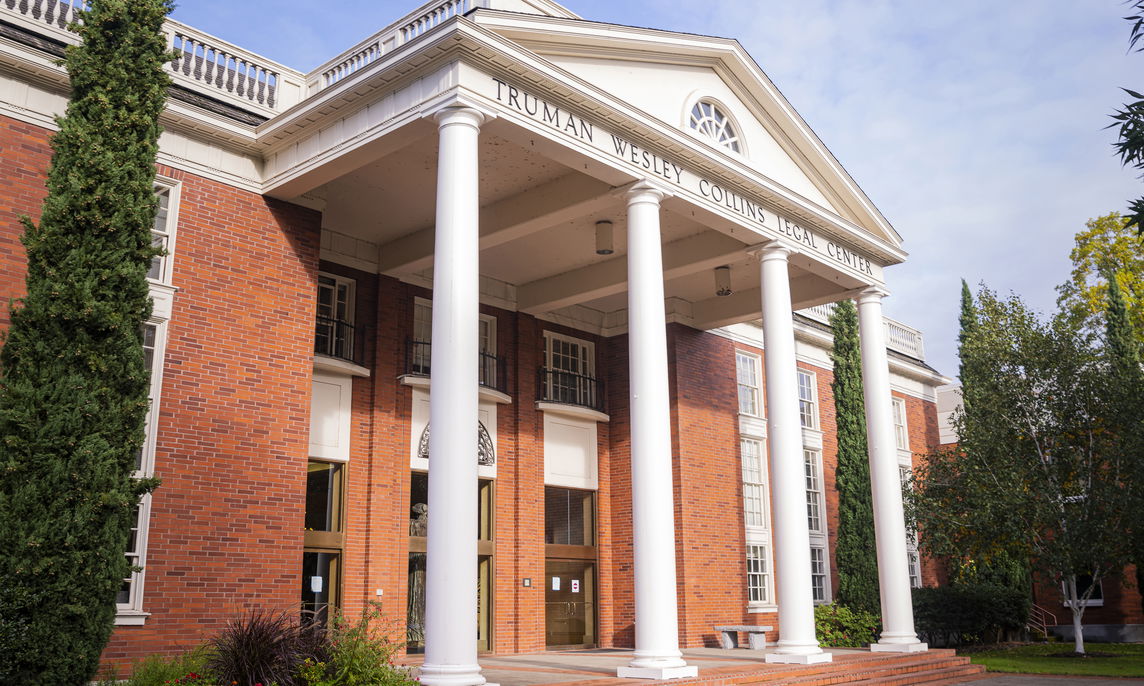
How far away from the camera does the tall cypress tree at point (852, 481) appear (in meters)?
24.1

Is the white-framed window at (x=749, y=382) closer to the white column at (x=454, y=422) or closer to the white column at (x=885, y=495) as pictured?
the white column at (x=885, y=495)

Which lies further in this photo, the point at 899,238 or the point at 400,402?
the point at 899,238

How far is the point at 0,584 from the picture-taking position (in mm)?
9203

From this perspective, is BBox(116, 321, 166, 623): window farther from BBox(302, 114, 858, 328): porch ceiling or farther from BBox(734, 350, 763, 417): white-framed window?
BBox(734, 350, 763, 417): white-framed window

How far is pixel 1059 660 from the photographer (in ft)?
70.0

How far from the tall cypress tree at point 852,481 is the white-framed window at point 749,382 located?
2193 mm

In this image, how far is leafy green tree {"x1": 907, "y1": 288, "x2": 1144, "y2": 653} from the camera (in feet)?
69.4

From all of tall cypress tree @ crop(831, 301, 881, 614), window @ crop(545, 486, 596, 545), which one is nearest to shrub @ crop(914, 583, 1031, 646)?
tall cypress tree @ crop(831, 301, 881, 614)

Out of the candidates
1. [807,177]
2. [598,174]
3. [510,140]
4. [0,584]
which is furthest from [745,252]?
[0,584]

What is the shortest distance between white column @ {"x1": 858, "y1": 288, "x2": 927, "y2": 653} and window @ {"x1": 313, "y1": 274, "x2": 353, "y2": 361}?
1001 cm

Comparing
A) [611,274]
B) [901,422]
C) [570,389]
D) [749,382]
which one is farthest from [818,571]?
[611,274]

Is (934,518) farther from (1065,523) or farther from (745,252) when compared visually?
(745,252)

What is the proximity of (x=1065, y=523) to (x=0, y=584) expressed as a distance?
67.7 ft

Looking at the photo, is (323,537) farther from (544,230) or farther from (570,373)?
(570,373)
